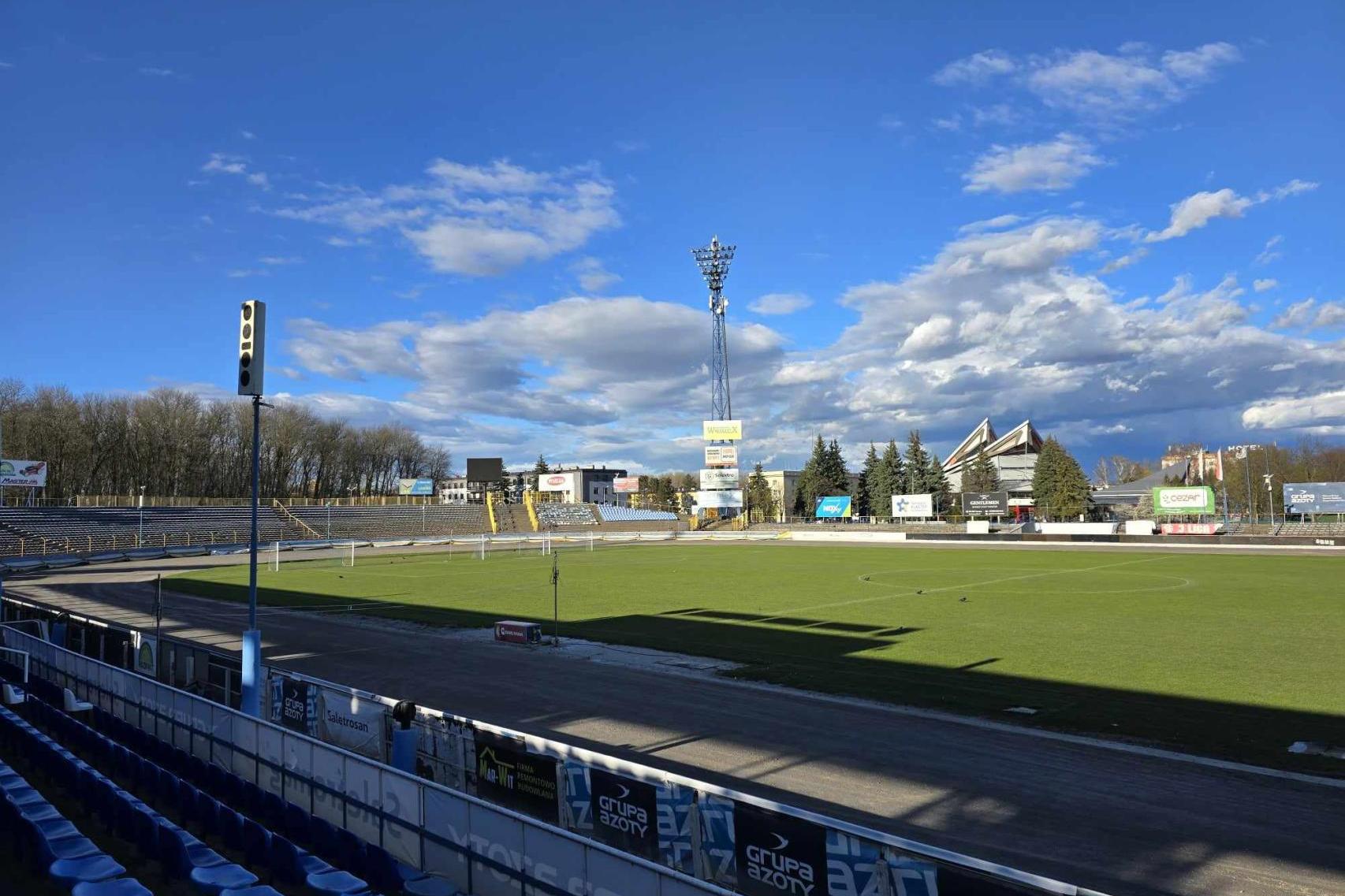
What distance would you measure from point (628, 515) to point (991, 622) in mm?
101503

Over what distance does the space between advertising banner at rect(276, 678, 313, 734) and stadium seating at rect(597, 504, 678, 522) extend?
356 feet

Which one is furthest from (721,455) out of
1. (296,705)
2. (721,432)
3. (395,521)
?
(296,705)

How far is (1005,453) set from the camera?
153125mm

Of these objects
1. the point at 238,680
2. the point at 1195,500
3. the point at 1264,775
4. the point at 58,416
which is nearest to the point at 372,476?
→ the point at 58,416

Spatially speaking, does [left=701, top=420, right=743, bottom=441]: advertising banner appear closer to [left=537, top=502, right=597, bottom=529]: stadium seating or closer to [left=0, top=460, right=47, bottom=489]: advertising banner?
[left=537, top=502, right=597, bottom=529]: stadium seating

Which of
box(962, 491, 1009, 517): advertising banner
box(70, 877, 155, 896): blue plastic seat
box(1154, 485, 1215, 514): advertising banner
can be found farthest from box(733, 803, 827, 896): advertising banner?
box(962, 491, 1009, 517): advertising banner

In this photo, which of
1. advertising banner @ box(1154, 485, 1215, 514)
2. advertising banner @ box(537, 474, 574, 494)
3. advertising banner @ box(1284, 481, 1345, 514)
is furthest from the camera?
advertising banner @ box(537, 474, 574, 494)

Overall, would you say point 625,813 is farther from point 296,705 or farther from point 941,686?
point 941,686

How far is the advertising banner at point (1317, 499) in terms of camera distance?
75812 mm

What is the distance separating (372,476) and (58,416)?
6014cm

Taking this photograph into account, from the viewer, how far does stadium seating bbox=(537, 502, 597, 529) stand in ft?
394

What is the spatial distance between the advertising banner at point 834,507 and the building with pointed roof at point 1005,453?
127 feet

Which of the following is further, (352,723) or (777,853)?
(352,723)

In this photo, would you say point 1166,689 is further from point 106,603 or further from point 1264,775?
point 106,603
